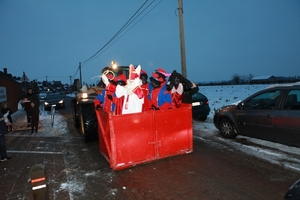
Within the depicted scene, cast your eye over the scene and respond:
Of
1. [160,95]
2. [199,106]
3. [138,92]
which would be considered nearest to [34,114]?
[138,92]

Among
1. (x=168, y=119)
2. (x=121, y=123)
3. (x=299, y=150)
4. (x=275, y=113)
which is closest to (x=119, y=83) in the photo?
(x=121, y=123)

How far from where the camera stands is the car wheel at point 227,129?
623 centimetres

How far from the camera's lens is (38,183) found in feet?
6.18

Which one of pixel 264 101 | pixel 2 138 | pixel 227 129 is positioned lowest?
pixel 227 129

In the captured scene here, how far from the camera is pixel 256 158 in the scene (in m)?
4.74

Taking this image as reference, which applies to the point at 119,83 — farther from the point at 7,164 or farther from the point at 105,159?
the point at 7,164

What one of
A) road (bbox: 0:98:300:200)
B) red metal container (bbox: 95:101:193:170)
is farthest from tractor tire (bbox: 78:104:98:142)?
red metal container (bbox: 95:101:193:170)

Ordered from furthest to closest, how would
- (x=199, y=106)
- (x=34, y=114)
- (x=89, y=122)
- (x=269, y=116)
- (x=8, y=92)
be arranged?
(x=8, y=92) < (x=199, y=106) < (x=34, y=114) < (x=89, y=122) < (x=269, y=116)

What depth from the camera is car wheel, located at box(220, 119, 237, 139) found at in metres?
6.23

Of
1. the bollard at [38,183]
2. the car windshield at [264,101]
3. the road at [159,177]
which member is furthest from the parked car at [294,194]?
the car windshield at [264,101]

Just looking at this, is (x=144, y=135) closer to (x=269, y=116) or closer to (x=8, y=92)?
(x=269, y=116)

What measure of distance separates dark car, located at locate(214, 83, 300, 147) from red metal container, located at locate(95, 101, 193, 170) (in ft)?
5.87

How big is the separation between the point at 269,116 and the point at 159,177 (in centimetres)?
309

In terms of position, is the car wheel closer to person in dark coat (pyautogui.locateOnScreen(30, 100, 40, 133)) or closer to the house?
person in dark coat (pyautogui.locateOnScreen(30, 100, 40, 133))
